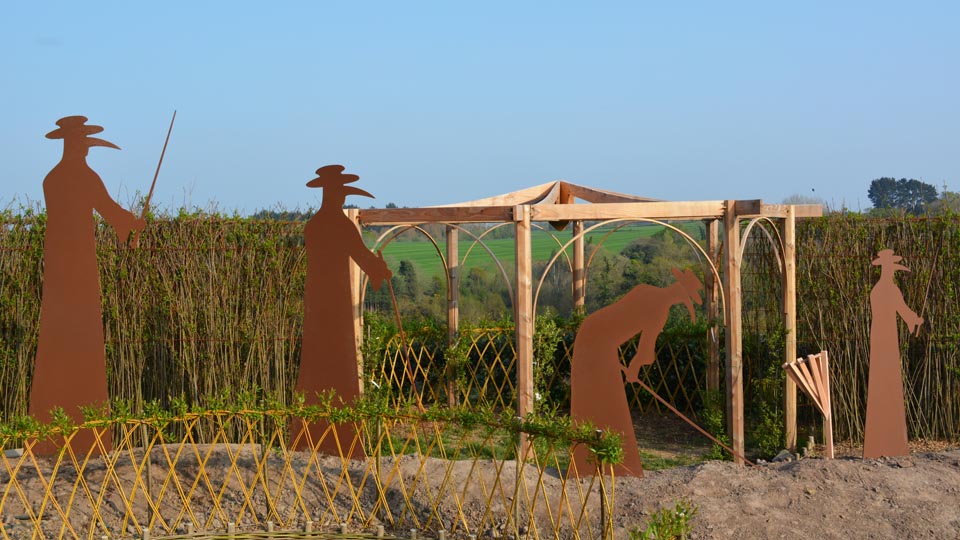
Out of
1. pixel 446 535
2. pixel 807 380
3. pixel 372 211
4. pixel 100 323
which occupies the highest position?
pixel 372 211

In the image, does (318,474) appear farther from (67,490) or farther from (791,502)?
(791,502)

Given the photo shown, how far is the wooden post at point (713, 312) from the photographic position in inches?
366

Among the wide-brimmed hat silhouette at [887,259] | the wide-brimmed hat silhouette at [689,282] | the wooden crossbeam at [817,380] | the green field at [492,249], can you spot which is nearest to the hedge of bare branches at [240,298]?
the wide-brimmed hat silhouette at [887,259]

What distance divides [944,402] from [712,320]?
214cm

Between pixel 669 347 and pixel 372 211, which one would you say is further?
pixel 669 347

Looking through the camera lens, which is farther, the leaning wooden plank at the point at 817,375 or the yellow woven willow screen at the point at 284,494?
the leaning wooden plank at the point at 817,375

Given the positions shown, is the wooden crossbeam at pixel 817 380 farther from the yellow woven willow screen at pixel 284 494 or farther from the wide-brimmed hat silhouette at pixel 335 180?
the wide-brimmed hat silhouette at pixel 335 180

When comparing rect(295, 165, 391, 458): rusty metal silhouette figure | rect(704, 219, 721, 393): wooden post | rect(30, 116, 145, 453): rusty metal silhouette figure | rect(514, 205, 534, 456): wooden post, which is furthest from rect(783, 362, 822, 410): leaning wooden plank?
rect(30, 116, 145, 453): rusty metal silhouette figure

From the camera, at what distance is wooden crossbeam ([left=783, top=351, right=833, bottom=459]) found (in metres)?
7.75

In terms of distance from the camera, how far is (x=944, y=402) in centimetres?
897

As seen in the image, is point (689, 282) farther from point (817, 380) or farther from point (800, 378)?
point (817, 380)

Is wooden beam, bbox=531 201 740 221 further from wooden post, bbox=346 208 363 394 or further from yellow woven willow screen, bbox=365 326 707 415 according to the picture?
yellow woven willow screen, bbox=365 326 707 415

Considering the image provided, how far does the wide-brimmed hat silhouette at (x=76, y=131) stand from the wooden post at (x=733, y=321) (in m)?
4.85

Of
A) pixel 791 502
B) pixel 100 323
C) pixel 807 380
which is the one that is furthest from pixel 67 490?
pixel 807 380
